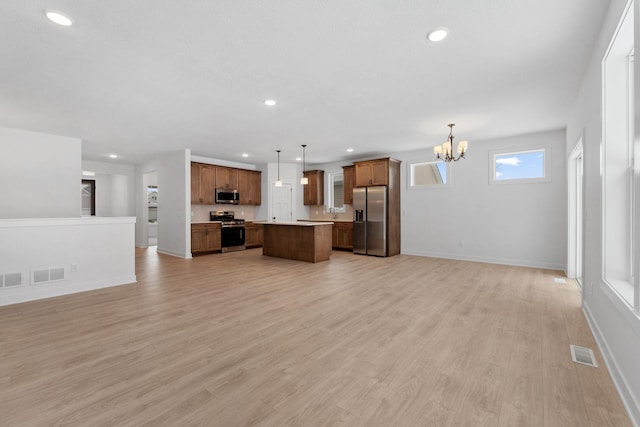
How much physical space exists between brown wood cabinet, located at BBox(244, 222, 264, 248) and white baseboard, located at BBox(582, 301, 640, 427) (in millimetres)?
7433

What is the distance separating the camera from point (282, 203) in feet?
30.5

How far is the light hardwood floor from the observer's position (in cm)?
165

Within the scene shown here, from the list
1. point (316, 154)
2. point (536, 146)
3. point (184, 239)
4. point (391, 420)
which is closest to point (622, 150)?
point (391, 420)

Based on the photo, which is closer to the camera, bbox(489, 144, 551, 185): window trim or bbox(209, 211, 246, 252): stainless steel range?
bbox(489, 144, 551, 185): window trim

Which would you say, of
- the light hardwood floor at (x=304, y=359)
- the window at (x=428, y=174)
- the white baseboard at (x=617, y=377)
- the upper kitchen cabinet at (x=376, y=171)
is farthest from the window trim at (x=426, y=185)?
the white baseboard at (x=617, y=377)

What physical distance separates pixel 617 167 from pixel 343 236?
6.35 meters

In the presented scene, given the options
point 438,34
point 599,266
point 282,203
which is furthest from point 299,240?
point 599,266

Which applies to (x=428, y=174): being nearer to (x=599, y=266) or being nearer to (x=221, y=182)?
(x=599, y=266)

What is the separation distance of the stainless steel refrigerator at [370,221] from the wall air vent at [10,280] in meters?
6.33

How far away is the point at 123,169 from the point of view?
349 inches

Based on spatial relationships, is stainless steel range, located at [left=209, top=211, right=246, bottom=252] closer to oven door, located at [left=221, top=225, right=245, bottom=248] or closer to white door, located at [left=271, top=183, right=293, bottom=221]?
oven door, located at [left=221, top=225, right=245, bottom=248]

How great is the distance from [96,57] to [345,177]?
6.33 meters

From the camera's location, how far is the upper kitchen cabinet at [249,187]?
8773 millimetres

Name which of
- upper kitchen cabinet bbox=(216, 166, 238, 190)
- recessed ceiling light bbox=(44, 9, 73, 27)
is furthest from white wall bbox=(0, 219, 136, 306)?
upper kitchen cabinet bbox=(216, 166, 238, 190)
